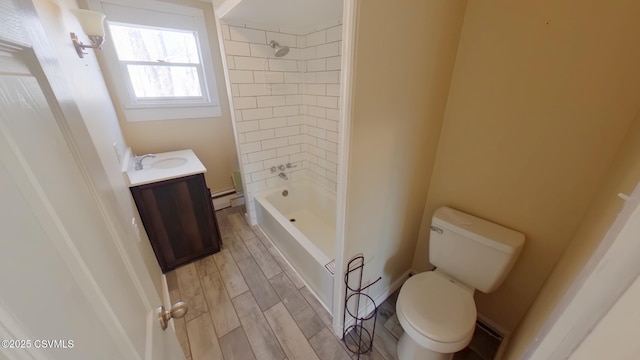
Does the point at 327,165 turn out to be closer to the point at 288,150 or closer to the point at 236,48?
the point at 288,150

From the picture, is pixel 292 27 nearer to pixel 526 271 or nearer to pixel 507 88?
pixel 507 88

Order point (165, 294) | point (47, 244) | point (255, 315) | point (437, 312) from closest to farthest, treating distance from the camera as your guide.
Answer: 1. point (47, 244)
2. point (437, 312)
3. point (255, 315)
4. point (165, 294)

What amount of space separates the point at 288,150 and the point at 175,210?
1.25 metres

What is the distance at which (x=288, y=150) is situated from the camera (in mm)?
2525

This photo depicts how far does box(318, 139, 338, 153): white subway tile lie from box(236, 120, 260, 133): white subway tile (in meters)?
0.67

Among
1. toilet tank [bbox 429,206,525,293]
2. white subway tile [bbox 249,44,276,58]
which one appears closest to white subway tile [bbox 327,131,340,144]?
white subway tile [bbox 249,44,276,58]

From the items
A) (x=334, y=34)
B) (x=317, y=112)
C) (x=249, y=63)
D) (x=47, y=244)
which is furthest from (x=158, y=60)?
(x=47, y=244)

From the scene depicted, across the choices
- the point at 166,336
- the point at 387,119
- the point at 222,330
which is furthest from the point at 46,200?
the point at 222,330

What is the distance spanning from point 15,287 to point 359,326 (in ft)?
5.42

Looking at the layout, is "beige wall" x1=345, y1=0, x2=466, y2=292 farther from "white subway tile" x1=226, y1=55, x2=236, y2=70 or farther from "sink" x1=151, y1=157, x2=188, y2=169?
"sink" x1=151, y1=157, x2=188, y2=169

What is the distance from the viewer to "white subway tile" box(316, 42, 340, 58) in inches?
74.7

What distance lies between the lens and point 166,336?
28.5 inches

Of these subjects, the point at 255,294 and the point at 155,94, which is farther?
the point at 155,94

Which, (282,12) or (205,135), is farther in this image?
(205,135)
